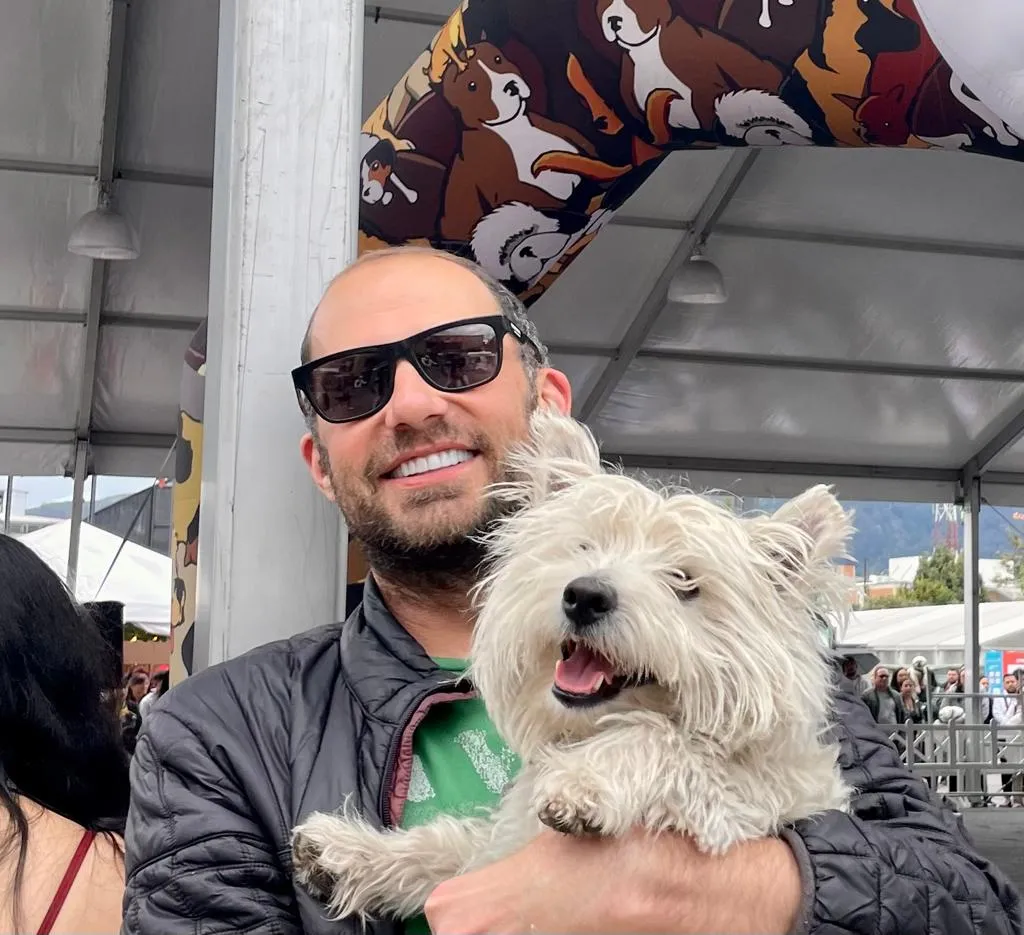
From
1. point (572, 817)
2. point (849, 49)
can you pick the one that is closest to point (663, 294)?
point (849, 49)

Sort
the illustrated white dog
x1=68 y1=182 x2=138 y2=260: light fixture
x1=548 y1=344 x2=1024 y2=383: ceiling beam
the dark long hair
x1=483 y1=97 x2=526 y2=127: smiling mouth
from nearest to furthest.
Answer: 1. the illustrated white dog
2. the dark long hair
3. x1=483 y1=97 x2=526 y2=127: smiling mouth
4. x1=68 y1=182 x2=138 y2=260: light fixture
5. x1=548 y1=344 x2=1024 y2=383: ceiling beam

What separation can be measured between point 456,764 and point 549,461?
17.9 inches

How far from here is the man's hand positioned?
4.43 feet

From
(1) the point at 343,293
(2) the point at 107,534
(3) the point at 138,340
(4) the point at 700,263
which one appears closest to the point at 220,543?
(1) the point at 343,293

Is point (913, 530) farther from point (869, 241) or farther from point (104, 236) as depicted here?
point (104, 236)

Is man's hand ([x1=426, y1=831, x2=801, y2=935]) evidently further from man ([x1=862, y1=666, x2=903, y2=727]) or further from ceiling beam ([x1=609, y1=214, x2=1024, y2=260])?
man ([x1=862, y1=666, x2=903, y2=727])

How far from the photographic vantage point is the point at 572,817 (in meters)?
1.36

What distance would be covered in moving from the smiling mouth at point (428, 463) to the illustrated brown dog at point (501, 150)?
6.22ft

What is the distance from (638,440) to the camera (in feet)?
38.8

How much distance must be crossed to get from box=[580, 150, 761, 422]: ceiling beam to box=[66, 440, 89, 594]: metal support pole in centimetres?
490

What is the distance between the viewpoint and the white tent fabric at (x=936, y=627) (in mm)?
17859

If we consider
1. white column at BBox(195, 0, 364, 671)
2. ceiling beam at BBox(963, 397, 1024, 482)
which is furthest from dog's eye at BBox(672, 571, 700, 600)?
ceiling beam at BBox(963, 397, 1024, 482)

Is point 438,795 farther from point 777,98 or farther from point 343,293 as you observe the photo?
point 777,98

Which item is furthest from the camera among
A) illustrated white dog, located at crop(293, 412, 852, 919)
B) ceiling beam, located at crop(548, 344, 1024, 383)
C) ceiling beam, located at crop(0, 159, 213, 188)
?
ceiling beam, located at crop(548, 344, 1024, 383)
